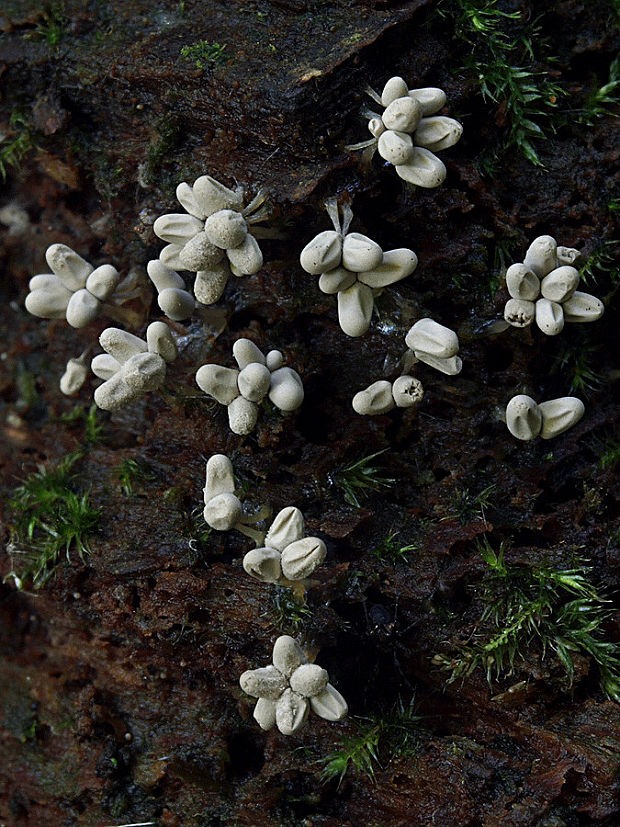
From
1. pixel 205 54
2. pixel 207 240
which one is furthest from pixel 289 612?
pixel 205 54

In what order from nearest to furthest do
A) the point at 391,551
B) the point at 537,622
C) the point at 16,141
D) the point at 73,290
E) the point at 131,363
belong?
the point at 537,622 → the point at 131,363 → the point at 391,551 → the point at 73,290 → the point at 16,141

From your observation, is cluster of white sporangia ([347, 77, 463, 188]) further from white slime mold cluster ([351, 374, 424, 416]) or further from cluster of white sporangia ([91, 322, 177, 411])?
cluster of white sporangia ([91, 322, 177, 411])

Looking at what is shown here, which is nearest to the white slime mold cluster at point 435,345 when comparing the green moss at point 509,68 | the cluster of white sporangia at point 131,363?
the green moss at point 509,68

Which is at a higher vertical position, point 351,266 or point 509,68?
point 509,68

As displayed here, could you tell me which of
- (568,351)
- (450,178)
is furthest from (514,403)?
(450,178)

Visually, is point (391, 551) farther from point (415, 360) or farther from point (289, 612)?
point (415, 360)

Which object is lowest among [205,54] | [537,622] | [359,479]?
[537,622]
